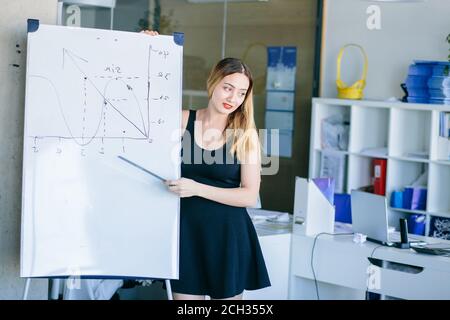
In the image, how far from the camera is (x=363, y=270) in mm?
4246

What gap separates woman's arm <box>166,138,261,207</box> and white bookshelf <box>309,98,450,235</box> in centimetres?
220

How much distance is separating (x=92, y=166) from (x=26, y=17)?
76 cm

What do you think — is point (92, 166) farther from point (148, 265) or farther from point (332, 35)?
point (332, 35)

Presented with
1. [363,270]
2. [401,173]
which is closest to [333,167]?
[401,173]

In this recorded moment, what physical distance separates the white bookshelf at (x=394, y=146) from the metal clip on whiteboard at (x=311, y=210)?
1.21 m

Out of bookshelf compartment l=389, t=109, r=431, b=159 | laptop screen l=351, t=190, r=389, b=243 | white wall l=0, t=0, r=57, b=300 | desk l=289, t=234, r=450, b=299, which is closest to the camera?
white wall l=0, t=0, r=57, b=300

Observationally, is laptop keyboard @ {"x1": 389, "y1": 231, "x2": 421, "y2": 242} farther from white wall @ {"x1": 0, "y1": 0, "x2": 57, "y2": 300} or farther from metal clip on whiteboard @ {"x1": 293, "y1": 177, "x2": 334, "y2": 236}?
white wall @ {"x1": 0, "y1": 0, "x2": 57, "y2": 300}

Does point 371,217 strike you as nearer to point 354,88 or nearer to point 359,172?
point 359,172

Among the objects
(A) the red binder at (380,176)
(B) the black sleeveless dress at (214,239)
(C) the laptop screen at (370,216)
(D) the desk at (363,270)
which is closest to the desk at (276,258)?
(D) the desk at (363,270)

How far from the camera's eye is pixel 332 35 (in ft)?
20.2

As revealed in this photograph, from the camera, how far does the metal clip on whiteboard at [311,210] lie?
4387 mm

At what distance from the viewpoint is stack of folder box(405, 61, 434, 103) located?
17.8 feet

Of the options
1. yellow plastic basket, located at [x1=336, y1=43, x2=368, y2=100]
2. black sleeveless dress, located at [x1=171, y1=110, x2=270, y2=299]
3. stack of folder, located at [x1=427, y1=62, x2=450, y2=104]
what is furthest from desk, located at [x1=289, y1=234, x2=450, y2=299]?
yellow plastic basket, located at [x1=336, y1=43, x2=368, y2=100]
